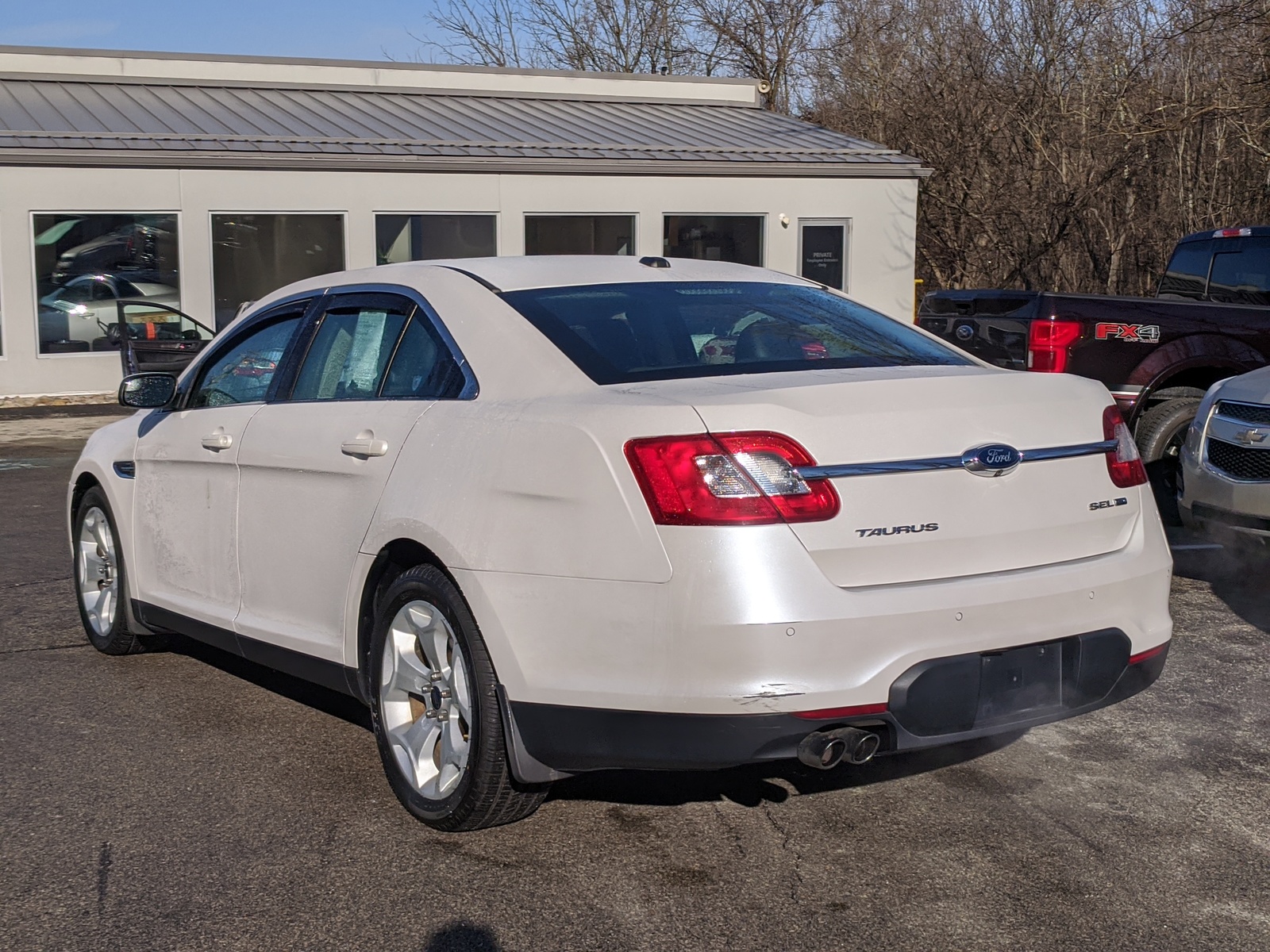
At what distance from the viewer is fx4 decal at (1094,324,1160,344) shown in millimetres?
8820

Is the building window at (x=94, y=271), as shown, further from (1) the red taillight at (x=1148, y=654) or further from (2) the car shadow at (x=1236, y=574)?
(1) the red taillight at (x=1148, y=654)

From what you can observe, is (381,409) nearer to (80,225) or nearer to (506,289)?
(506,289)

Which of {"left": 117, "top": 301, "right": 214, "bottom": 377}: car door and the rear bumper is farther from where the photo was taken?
{"left": 117, "top": 301, "right": 214, "bottom": 377}: car door

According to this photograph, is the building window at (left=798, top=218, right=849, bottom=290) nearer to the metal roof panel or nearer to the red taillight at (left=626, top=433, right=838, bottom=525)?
the metal roof panel

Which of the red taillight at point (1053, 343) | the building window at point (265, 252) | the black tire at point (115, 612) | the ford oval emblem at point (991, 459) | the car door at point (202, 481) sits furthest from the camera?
the building window at point (265, 252)

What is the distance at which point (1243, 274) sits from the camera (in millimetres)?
9969

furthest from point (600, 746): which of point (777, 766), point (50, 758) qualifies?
point (50, 758)

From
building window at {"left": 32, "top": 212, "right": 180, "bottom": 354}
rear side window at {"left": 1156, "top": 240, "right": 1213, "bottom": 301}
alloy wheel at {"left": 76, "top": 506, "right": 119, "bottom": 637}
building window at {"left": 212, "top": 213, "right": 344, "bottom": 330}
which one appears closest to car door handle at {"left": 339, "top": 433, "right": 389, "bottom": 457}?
alloy wheel at {"left": 76, "top": 506, "right": 119, "bottom": 637}

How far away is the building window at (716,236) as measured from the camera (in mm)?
22312

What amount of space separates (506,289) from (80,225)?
53.0ft

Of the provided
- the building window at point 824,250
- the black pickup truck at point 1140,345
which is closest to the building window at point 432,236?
the building window at point 824,250

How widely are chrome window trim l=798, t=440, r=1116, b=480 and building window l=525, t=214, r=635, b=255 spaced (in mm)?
17653

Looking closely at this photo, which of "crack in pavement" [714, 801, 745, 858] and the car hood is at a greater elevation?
the car hood

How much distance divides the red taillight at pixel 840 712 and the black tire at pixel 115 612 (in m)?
3.34
